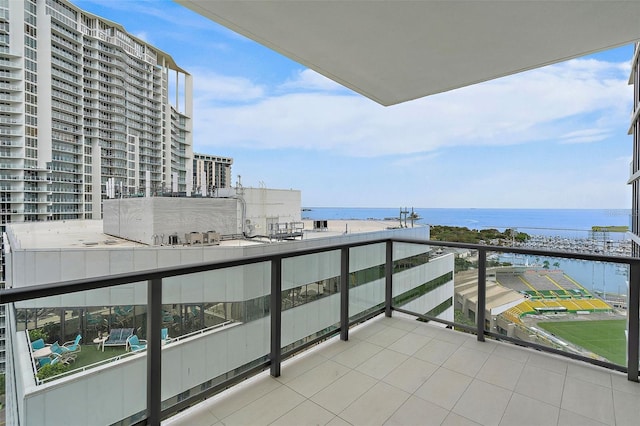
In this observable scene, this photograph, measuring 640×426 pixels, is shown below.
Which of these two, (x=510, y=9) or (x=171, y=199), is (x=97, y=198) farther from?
(x=510, y=9)

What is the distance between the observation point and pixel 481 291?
9.57 feet

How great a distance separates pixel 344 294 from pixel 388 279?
836 millimetres

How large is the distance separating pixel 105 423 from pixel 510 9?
3181 millimetres

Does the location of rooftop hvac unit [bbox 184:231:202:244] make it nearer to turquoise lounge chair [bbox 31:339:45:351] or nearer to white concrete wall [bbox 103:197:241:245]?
white concrete wall [bbox 103:197:241:245]

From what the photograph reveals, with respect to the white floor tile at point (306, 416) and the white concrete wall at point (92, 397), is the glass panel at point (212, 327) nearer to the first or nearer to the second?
the white concrete wall at point (92, 397)

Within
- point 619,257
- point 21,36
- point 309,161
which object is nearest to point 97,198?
point 21,36

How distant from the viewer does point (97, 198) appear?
28.2 m

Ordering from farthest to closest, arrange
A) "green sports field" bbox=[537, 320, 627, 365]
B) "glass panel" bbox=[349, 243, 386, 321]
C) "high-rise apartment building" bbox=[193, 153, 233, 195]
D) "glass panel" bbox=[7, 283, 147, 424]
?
"high-rise apartment building" bbox=[193, 153, 233, 195], "glass panel" bbox=[349, 243, 386, 321], "green sports field" bbox=[537, 320, 627, 365], "glass panel" bbox=[7, 283, 147, 424]

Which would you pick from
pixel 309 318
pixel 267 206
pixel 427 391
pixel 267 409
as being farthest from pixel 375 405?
pixel 267 206

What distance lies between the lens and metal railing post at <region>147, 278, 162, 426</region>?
1562mm

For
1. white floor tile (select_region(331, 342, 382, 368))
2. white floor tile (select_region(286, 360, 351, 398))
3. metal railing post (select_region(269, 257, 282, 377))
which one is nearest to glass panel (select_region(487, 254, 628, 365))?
white floor tile (select_region(331, 342, 382, 368))

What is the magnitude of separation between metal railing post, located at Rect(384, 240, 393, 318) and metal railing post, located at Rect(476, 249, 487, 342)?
0.96 metres

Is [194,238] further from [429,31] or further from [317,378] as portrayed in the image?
[429,31]

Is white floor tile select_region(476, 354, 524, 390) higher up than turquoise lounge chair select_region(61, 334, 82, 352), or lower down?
lower down
